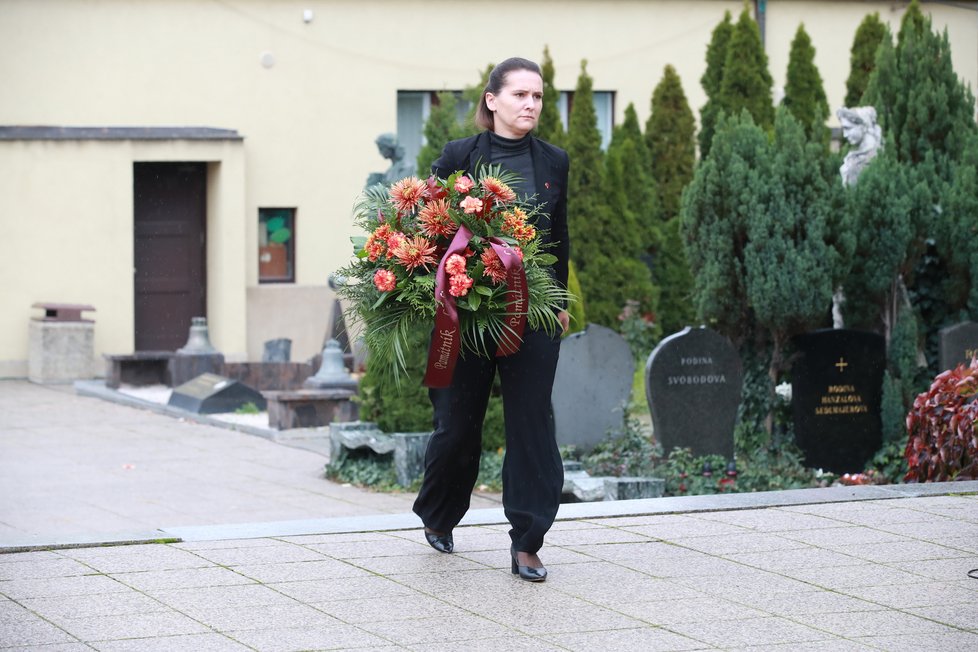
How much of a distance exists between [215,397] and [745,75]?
7964mm

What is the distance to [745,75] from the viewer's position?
17828 millimetres

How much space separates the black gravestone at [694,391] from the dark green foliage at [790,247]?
76 cm

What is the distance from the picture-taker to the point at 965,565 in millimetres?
5387

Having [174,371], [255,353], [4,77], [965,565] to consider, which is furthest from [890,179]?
[4,77]

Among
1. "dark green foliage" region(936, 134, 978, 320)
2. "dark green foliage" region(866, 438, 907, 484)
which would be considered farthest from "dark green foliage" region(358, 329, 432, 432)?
"dark green foliage" region(936, 134, 978, 320)

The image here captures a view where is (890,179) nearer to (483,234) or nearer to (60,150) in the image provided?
(483,234)

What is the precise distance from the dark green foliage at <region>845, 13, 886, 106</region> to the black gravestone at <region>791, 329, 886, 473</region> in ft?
30.8

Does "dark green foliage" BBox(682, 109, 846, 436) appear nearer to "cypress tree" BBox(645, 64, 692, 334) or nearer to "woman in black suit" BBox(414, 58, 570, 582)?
"woman in black suit" BBox(414, 58, 570, 582)

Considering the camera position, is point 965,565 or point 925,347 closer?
point 965,565

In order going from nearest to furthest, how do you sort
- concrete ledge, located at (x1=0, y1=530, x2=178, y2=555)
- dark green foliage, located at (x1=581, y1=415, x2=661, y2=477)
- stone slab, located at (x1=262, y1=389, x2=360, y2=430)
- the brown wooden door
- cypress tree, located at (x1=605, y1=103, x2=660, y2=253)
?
concrete ledge, located at (x1=0, y1=530, x2=178, y2=555) < dark green foliage, located at (x1=581, y1=415, x2=661, y2=477) < stone slab, located at (x1=262, y1=389, x2=360, y2=430) < cypress tree, located at (x1=605, y1=103, x2=660, y2=253) < the brown wooden door

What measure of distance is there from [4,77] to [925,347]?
A: 34.9 ft

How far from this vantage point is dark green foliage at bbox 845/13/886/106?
1927 centimetres

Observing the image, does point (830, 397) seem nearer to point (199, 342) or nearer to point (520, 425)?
point (520, 425)

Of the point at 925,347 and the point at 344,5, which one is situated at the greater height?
the point at 344,5
